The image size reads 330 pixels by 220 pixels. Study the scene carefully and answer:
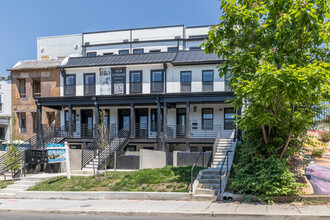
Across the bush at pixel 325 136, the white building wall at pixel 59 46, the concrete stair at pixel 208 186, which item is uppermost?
the white building wall at pixel 59 46

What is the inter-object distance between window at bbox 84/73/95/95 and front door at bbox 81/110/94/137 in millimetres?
1857

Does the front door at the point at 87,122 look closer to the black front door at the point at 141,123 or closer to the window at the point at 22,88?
the black front door at the point at 141,123

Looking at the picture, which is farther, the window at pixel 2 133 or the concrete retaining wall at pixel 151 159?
the window at pixel 2 133

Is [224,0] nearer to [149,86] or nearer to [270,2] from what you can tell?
[270,2]

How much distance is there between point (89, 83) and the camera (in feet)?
87.7

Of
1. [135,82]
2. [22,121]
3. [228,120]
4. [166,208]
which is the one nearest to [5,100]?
[22,121]

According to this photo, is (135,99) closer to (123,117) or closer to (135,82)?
(135,82)

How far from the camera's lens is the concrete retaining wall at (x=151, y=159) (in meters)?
18.8

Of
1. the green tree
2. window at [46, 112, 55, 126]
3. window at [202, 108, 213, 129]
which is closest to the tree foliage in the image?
the green tree

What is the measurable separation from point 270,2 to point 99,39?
25.0 metres

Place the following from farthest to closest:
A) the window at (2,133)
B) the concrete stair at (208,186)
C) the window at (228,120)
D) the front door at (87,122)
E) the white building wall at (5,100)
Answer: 1. the window at (2,133)
2. the white building wall at (5,100)
3. the front door at (87,122)
4. the window at (228,120)
5. the concrete stair at (208,186)

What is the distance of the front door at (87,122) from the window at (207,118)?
903 cm

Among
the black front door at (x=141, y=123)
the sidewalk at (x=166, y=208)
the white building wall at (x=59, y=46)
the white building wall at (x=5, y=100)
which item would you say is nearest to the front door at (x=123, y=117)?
the black front door at (x=141, y=123)

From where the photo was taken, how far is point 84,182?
48.7 feet
